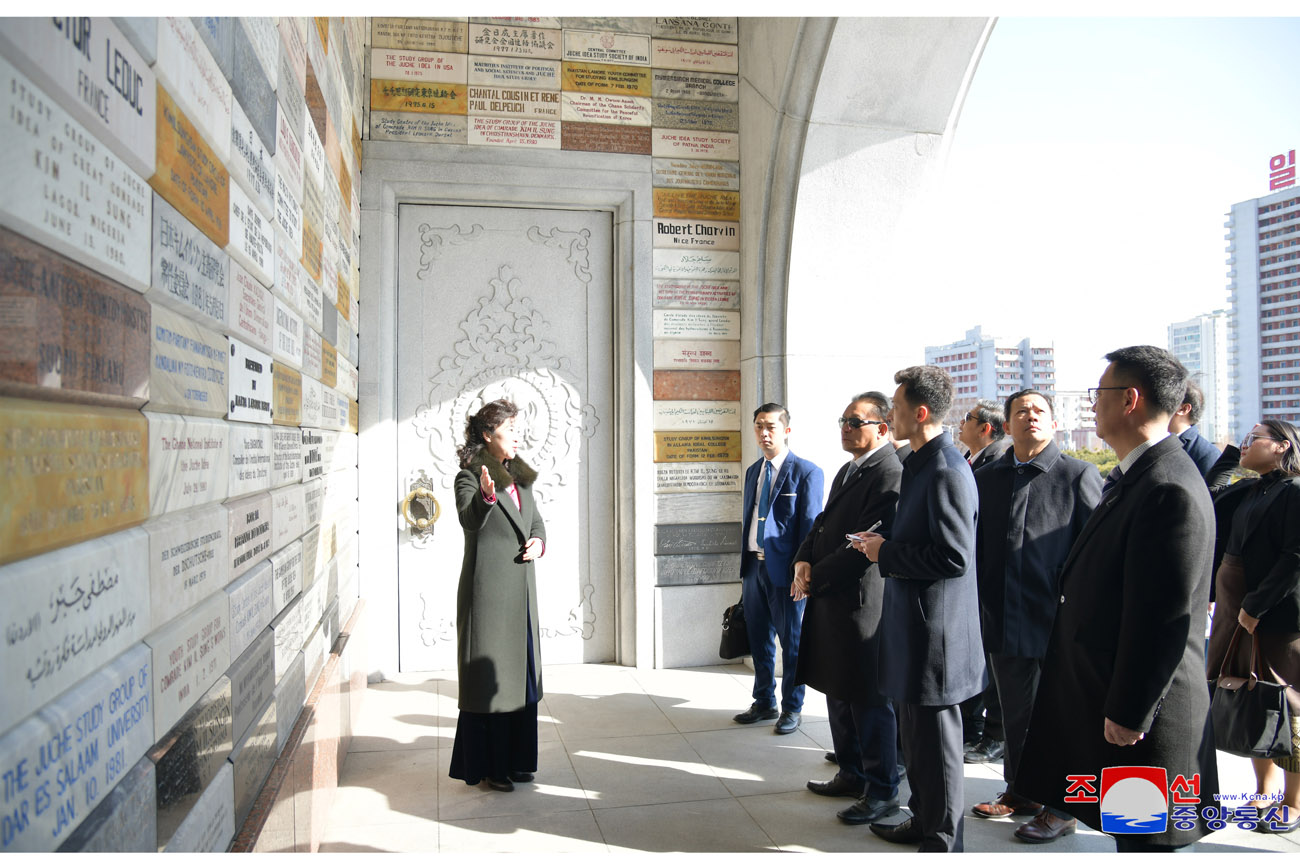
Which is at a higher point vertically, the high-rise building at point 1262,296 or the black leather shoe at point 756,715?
the high-rise building at point 1262,296

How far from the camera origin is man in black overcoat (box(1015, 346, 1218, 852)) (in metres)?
1.88

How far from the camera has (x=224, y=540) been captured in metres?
1.70

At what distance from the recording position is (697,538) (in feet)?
16.6

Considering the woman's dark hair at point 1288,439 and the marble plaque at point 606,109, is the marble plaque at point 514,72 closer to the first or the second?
the marble plaque at point 606,109

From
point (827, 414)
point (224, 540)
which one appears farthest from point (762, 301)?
point (224, 540)

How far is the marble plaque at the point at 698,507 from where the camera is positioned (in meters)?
5.04

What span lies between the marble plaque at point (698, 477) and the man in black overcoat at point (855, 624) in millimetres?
1892

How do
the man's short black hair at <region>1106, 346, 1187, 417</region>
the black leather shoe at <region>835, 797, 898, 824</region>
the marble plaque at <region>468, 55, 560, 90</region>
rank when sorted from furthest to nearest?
1. the marble plaque at <region>468, 55, 560, 90</region>
2. the black leather shoe at <region>835, 797, 898, 824</region>
3. the man's short black hair at <region>1106, 346, 1187, 417</region>

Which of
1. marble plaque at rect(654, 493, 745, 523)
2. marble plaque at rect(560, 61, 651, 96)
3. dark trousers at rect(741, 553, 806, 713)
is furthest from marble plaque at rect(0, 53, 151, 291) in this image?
marble plaque at rect(560, 61, 651, 96)

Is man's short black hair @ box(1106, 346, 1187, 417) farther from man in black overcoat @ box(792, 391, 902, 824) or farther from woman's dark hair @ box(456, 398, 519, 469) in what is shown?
woman's dark hair @ box(456, 398, 519, 469)

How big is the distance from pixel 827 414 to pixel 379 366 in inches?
102

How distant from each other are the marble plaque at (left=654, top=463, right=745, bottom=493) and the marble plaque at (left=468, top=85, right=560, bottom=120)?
2203mm

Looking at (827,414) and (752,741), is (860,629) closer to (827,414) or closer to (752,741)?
(752,741)

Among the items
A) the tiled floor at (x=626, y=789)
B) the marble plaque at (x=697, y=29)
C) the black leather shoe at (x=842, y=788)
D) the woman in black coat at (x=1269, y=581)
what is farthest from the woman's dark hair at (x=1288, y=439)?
the marble plaque at (x=697, y=29)
